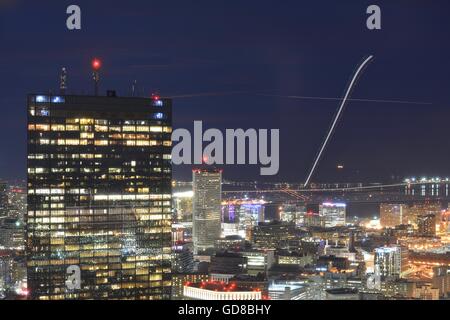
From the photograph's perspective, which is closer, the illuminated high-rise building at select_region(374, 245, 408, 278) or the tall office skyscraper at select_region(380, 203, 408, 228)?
the illuminated high-rise building at select_region(374, 245, 408, 278)

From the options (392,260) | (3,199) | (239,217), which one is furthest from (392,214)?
(3,199)

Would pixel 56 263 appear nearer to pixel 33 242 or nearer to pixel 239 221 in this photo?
pixel 33 242

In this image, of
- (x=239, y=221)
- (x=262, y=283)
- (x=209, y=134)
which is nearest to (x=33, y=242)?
(x=209, y=134)

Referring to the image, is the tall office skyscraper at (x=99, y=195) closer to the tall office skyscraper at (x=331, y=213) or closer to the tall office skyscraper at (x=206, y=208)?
the tall office skyscraper at (x=206, y=208)

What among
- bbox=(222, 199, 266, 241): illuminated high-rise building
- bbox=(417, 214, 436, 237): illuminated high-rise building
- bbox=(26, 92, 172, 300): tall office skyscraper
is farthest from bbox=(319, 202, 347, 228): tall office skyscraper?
bbox=(26, 92, 172, 300): tall office skyscraper

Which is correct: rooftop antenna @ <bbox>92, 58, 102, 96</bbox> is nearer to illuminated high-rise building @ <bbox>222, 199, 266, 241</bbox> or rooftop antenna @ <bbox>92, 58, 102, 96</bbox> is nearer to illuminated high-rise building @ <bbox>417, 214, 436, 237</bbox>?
illuminated high-rise building @ <bbox>222, 199, 266, 241</bbox>
